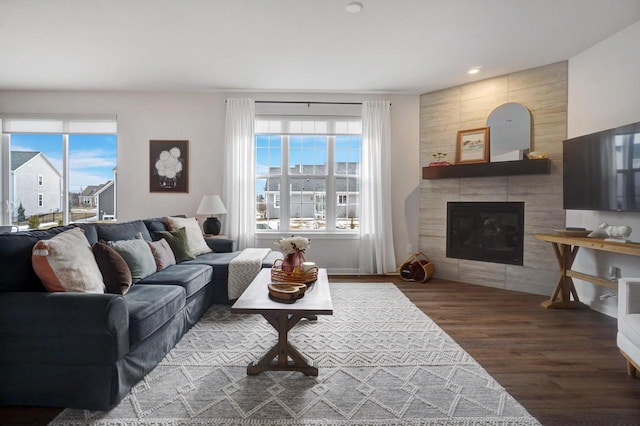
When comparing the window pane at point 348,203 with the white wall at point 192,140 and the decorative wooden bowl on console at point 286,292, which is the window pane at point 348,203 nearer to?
the white wall at point 192,140

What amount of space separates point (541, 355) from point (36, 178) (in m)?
6.69

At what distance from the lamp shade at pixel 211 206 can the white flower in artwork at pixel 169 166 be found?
0.84 meters

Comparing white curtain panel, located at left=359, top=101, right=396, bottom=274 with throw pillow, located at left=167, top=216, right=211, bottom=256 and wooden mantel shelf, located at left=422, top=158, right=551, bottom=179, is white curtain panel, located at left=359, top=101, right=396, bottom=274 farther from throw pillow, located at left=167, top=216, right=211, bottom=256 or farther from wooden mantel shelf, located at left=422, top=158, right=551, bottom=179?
throw pillow, located at left=167, top=216, right=211, bottom=256

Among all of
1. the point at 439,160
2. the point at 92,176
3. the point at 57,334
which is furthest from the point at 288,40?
the point at 92,176

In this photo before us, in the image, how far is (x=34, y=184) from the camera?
4930 mm

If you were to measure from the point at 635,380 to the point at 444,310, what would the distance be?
1467 millimetres

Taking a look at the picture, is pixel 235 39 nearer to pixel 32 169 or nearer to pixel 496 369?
pixel 496 369

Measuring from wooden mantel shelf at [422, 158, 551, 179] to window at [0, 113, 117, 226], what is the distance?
4826 millimetres

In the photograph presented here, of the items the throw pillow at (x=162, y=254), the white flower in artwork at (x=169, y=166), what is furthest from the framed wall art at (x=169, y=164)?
the throw pillow at (x=162, y=254)

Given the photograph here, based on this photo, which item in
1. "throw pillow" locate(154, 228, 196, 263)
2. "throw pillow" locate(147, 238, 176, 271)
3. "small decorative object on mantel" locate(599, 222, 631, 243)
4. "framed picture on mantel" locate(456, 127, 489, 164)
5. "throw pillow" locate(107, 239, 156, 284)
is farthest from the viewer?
"framed picture on mantel" locate(456, 127, 489, 164)

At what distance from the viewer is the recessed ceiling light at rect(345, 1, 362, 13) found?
2676mm

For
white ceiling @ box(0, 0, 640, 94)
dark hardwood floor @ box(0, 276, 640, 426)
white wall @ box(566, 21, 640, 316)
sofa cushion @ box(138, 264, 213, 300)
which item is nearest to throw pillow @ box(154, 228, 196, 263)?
sofa cushion @ box(138, 264, 213, 300)

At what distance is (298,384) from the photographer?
1.92 meters

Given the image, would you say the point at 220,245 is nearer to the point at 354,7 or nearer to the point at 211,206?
the point at 211,206
